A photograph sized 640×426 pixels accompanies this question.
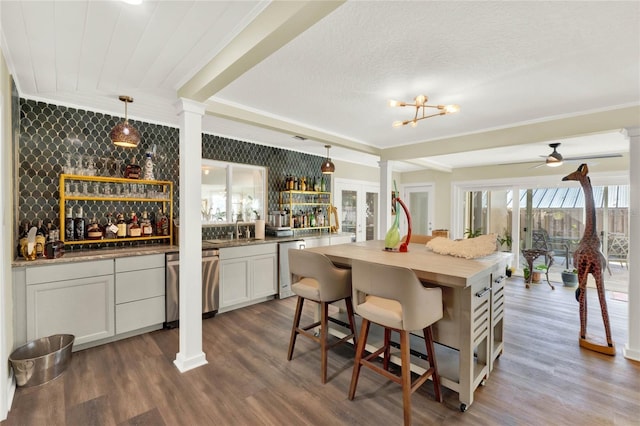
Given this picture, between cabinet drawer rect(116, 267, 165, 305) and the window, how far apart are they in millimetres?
1170

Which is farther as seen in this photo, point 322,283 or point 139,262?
point 139,262

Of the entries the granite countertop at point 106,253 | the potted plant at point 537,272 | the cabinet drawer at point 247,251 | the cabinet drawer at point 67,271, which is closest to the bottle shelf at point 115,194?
the granite countertop at point 106,253

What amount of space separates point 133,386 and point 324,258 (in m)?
1.76

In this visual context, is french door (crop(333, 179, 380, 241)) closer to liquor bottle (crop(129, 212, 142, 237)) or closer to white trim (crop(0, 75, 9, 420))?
liquor bottle (crop(129, 212, 142, 237))

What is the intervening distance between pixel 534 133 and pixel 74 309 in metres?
5.02

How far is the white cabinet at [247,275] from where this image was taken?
375 cm

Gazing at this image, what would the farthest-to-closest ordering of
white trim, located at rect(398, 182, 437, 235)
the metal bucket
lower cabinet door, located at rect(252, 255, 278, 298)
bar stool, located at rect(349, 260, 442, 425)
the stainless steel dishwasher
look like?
white trim, located at rect(398, 182, 437, 235) < lower cabinet door, located at rect(252, 255, 278, 298) < the stainless steel dishwasher < the metal bucket < bar stool, located at rect(349, 260, 442, 425)

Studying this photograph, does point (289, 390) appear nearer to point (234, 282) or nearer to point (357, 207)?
point (234, 282)

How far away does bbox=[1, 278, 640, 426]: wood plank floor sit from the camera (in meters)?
1.92

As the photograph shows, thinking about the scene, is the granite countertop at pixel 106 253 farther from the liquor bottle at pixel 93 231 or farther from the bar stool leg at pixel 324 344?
the bar stool leg at pixel 324 344

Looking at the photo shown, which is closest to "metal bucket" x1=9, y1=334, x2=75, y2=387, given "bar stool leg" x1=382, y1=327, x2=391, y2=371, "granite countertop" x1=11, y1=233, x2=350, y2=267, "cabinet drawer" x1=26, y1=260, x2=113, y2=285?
"cabinet drawer" x1=26, y1=260, x2=113, y2=285

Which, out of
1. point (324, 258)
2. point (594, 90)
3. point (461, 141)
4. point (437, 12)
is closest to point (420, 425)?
point (324, 258)

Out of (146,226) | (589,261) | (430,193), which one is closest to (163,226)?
(146,226)

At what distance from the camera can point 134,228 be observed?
3.40 metres
